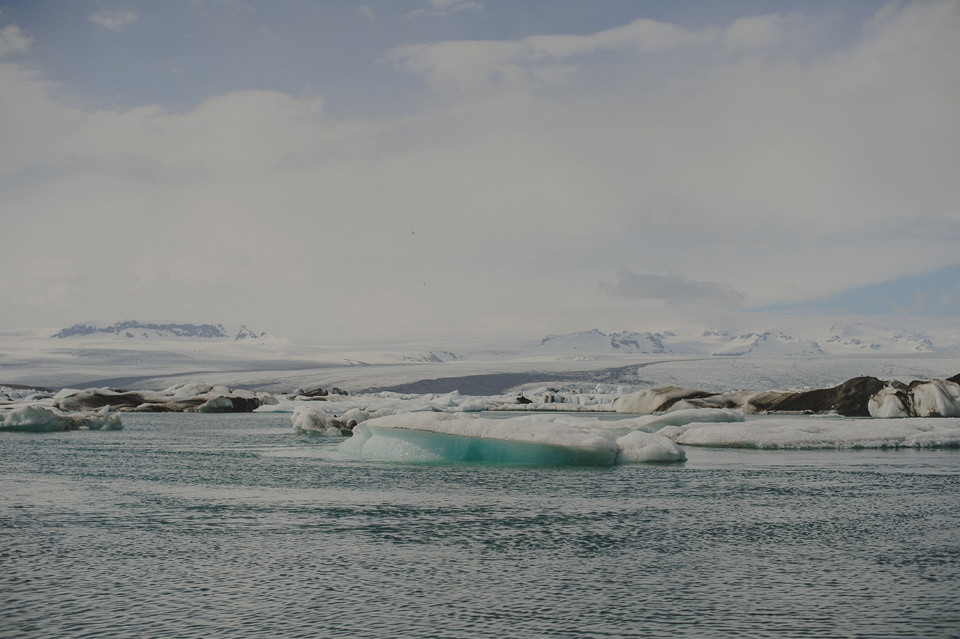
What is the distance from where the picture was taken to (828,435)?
18375mm

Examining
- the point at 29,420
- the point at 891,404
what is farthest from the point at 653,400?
the point at 29,420

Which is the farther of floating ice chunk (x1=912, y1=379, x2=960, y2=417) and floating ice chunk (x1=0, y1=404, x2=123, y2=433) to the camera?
floating ice chunk (x1=912, y1=379, x2=960, y2=417)

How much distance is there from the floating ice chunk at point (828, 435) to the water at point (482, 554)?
5.61m

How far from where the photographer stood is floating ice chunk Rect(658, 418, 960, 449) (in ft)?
59.5

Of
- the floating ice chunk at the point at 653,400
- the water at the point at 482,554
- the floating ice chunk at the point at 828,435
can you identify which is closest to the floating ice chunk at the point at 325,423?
the floating ice chunk at the point at 828,435

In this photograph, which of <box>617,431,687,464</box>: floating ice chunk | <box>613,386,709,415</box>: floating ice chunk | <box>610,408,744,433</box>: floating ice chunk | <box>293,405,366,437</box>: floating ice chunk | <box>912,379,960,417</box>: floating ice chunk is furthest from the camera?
<box>613,386,709,415</box>: floating ice chunk

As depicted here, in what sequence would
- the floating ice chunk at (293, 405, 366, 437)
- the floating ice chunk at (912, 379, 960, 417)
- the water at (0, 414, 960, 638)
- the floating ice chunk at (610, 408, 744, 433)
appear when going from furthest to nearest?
the floating ice chunk at (912, 379, 960, 417) < the floating ice chunk at (293, 405, 366, 437) < the floating ice chunk at (610, 408, 744, 433) < the water at (0, 414, 960, 638)

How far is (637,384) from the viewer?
8981cm

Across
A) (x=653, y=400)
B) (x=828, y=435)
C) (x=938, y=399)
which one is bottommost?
(x=653, y=400)

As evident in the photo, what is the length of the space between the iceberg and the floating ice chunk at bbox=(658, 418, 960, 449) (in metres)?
4.45

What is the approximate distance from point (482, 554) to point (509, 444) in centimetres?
729

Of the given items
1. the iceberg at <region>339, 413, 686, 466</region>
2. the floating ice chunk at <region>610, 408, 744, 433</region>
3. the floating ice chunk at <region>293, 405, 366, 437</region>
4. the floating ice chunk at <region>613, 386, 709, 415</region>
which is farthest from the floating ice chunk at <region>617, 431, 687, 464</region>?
the floating ice chunk at <region>613, 386, 709, 415</region>

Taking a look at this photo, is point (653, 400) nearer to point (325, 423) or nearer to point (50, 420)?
point (325, 423)

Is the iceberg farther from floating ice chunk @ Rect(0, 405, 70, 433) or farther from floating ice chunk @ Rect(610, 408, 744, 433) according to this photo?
floating ice chunk @ Rect(0, 405, 70, 433)
